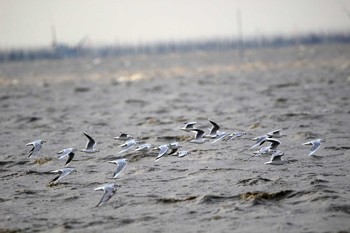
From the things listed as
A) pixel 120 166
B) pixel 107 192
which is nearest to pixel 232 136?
pixel 120 166

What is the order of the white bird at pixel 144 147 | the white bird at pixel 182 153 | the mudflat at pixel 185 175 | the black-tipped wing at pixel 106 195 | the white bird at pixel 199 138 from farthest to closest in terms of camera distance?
the white bird at pixel 199 138
the white bird at pixel 144 147
the white bird at pixel 182 153
the black-tipped wing at pixel 106 195
the mudflat at pixel 185 175

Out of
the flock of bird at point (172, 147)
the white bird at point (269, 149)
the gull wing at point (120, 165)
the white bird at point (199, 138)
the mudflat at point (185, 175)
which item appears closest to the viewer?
the mudflat at point (185, 175)

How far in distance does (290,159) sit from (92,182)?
9.66ft

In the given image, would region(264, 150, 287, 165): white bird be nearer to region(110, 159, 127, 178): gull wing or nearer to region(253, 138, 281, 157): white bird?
region(253, 138, 281, 157): white bird

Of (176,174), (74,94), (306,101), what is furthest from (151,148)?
(74,94)

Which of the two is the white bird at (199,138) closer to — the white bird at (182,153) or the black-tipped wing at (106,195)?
the white bird at (182,153)

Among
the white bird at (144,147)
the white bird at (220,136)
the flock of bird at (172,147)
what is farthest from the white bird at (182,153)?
the white bird at (220,136)

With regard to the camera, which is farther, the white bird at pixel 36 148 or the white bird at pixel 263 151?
the white bird at pixel 36 148

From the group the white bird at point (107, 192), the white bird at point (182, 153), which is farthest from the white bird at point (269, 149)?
the white bird at point (107, 192)

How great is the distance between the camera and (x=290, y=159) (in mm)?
7922

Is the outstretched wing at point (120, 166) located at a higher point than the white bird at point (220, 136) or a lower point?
higher

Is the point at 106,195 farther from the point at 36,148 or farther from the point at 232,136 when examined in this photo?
the point at 232,136

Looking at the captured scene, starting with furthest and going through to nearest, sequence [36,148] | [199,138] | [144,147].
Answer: [199,138] → [36,148] → [144,147]

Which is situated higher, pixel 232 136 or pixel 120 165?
pixel 120 165
